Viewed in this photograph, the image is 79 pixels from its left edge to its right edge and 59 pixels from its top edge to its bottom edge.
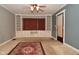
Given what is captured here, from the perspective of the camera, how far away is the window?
11766 mm

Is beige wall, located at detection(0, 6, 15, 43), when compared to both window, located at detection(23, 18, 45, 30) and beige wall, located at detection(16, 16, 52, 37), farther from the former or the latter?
window, located at detection(23, 18, 45, 30)

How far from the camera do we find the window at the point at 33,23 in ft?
38.6

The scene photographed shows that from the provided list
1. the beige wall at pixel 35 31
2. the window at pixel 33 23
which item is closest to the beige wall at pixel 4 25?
the beige wall at pixel 35 31

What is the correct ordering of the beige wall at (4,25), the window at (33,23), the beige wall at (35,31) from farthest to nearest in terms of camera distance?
the window at (33,23) < the beige wall at (35,31) < the beige wall at (4,25)

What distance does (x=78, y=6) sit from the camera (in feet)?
16.1

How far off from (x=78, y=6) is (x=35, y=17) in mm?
7140

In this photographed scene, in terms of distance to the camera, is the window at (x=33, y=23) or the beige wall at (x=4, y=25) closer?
the beige wall at (x=4, y=25)

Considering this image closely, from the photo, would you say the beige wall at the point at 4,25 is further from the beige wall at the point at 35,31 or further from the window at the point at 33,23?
the window at the point at 33,23

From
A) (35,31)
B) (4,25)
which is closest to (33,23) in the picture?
(35,31)

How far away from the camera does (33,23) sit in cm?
1183

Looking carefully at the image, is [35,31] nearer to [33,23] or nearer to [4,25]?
[33,23]
